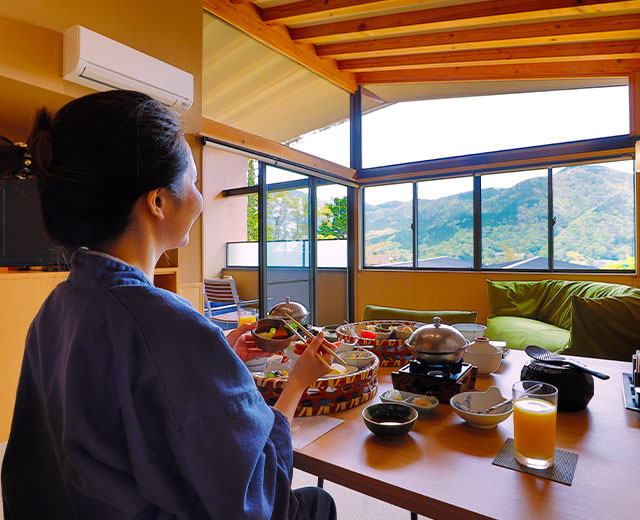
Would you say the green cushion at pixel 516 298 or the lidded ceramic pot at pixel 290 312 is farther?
the green cushion at pixel 516 298

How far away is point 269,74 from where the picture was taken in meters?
4.81

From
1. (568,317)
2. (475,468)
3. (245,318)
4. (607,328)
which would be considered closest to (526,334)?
(568,317)

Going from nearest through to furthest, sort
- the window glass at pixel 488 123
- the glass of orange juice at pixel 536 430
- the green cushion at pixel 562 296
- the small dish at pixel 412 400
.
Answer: the glass of orange juice at pixel 536 430 < the small dish at pixel 412 400 < the green cushion at pixel 562 296 < the window glass at pixel 488 123

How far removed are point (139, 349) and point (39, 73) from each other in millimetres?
2526

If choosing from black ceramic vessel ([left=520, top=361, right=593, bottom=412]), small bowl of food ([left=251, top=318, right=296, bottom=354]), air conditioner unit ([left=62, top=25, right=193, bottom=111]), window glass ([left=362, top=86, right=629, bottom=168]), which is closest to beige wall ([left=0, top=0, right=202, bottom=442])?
air conditioner unit ([left=62, top=25, right=193, bottom=111])

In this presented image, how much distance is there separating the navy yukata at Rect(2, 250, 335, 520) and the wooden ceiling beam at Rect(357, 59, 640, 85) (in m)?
5.50

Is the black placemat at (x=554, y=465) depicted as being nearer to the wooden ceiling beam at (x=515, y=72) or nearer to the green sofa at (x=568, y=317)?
the green sofa at (x=568, y=317)

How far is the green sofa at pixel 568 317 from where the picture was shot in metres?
2.36

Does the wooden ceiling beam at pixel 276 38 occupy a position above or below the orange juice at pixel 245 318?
above

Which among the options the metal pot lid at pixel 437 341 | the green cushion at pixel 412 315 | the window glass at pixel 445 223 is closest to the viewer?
the metal pot lid at pixel 437 341

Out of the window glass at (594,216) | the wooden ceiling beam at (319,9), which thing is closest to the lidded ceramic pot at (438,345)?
the wooden ceiling beam at (319,9)

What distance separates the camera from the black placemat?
75 centimetres

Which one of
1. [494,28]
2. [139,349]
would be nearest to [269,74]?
[494,28]

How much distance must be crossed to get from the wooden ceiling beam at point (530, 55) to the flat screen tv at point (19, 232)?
14.3 ft
